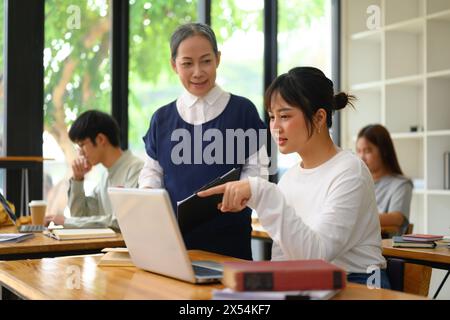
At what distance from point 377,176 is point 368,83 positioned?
125 cm

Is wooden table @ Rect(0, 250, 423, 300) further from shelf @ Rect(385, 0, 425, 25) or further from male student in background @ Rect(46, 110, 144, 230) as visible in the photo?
shelf @ Rect(385, 0, 425, 25)

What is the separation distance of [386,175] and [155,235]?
2734 mm

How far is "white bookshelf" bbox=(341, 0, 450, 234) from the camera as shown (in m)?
4.34

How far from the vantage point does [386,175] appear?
3971 mm

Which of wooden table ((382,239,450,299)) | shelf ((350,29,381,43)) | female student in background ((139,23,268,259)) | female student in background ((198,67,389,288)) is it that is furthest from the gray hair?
shelf ((350,29,381,43))

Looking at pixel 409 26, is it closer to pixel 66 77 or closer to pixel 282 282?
pixel 66 77

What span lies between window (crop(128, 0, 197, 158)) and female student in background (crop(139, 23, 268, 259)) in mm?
2120

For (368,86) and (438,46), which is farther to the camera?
(368,86)

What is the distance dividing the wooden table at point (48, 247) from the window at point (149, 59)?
1867mm

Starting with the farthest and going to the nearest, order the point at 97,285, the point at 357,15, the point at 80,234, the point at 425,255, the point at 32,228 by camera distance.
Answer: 1. the point at 357,15
2. the point at 32,228
3. the point at 80,234
4. the point at 425,255
5. the point at 97,285

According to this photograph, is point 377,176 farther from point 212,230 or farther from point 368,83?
point 212,230

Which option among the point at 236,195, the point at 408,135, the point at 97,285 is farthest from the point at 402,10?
the point at 97,285

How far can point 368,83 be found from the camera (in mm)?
4996
